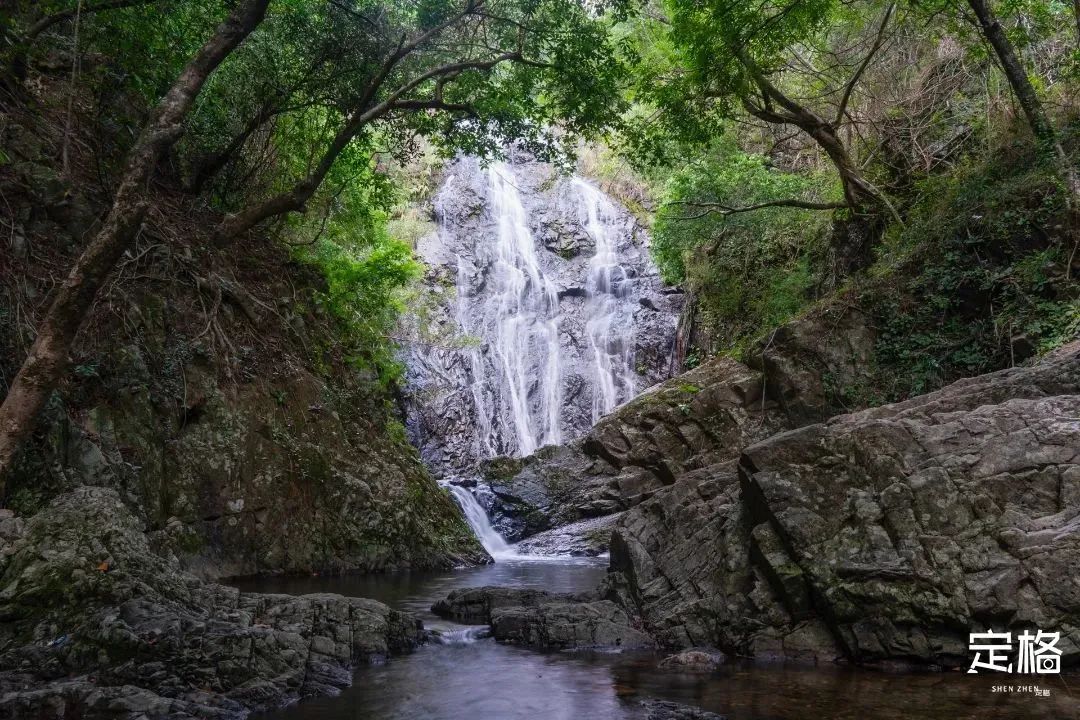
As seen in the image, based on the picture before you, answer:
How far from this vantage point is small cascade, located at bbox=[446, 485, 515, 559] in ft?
46.2

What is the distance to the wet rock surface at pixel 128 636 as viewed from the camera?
4.23 meters

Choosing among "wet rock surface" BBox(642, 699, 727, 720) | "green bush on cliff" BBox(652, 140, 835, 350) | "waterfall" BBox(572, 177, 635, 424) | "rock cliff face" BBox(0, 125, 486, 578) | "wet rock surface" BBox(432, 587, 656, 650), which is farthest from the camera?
"waterfall" BBox(572, 177, 635, 424)

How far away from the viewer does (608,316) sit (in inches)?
877

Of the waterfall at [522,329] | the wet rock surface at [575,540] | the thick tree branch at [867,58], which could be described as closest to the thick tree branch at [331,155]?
the thick tree branch at [867,58]

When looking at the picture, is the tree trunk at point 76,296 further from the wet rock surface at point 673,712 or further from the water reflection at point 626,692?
the wet rock surface at point 673,712

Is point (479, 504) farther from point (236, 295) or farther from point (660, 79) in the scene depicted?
point (660, 79)

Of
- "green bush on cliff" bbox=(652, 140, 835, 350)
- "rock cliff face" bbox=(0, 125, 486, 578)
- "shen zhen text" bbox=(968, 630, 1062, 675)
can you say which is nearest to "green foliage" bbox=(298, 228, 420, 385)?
"rock cliff face" bbox=(0, 125, 486, 578)

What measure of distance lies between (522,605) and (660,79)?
1037 centimetres

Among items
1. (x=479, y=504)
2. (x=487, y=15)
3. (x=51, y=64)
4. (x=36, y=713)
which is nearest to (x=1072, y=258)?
(x=487, y=15)

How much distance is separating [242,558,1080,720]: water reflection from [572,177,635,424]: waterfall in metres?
14.3

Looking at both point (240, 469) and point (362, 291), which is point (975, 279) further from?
point (240, 469)

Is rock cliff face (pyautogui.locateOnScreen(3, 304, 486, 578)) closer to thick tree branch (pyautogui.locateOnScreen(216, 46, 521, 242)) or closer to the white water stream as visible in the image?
thick tree branch (pyautogui.locateOnScreen(216, 46, 521, 242))

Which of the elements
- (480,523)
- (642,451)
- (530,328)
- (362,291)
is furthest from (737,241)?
(362,291)

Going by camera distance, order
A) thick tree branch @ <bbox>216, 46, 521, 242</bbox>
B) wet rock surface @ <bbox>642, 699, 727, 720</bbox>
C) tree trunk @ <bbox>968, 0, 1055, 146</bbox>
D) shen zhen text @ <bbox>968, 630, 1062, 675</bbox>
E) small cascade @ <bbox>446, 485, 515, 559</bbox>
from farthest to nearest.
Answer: small cascade @ <bbox>446, 485, 515, 559</bbox>, tree trunk @ <bbox>968, 0, 1055, 146</bbox>, thick tree branch @ <bbox>216, 46, 521, 242</bbox>, shen zhen text @ <bbox>968, 630, 1062, 675</bbox>, wet rock surface @ <bbox>642, 699, 727, 720</bbox>
